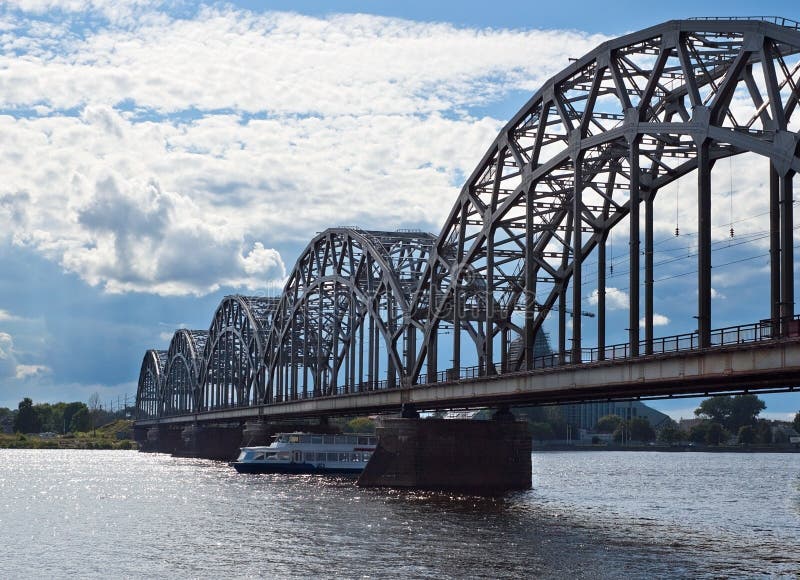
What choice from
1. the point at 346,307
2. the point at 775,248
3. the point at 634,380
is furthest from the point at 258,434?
the point at 775,248

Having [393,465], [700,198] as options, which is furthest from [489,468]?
[700,198]

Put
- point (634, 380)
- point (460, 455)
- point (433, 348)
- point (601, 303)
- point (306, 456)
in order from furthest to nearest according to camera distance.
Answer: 1. point (306, 456)
2. point (433, 348)
3. point (460, 455)
4. point (601, 303)
5. point (634, 380)

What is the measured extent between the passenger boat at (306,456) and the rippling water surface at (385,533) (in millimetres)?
25026

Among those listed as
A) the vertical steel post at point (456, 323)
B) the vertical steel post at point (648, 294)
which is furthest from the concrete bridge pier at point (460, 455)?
the vertical steel post at point (648, 294)

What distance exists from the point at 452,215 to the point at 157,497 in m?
30.5

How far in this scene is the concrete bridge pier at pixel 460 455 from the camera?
87125mm

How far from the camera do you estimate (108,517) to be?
70250 millimetres

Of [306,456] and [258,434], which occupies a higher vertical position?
[258,434]

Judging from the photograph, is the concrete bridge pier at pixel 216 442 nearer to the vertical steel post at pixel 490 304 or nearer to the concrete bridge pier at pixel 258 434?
the concrete bridge pier at pixel 258 434

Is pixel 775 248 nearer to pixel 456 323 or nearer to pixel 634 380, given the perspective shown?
pixel 634 380

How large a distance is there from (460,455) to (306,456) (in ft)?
136

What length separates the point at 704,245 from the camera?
182 ft

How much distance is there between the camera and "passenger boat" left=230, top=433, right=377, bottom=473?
124250 mm

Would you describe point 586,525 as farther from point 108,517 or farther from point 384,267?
point 384,267
